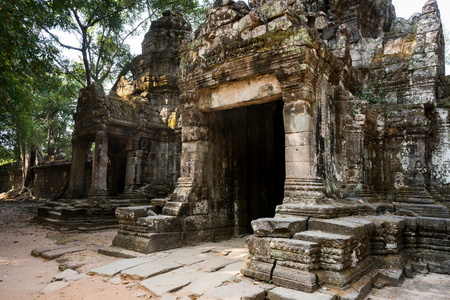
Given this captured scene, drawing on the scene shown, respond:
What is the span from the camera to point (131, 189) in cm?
1180

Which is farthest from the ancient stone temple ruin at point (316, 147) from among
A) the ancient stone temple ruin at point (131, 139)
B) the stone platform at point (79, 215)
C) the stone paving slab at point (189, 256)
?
the ancient stone temple ruin at point (131, 139)

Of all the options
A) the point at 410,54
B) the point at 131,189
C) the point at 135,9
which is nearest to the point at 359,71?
the point at 410,54

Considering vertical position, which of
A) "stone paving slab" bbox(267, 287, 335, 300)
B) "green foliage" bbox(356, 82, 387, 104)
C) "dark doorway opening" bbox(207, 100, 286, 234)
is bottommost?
"stone paving slab" bbox(267, 287, 335, 300)

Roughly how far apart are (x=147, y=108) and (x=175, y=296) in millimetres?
10360

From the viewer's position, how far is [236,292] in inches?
129

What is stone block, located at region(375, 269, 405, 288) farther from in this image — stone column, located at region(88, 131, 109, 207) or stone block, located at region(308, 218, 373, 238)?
stone column, located at region(88, 131, 109, 207)

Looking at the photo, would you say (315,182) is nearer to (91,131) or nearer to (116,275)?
(116,275)

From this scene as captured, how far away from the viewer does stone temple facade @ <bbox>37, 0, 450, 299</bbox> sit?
395cm

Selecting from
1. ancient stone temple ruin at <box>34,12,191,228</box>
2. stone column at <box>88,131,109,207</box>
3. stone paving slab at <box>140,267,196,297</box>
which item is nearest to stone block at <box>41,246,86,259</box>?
stone paving slab at <box>140,267,196,297</box>

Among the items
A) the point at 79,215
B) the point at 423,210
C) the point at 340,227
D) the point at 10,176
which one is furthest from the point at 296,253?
the point at 10,176

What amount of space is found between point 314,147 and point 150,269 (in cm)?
310

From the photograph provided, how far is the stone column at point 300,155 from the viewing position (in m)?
4.60

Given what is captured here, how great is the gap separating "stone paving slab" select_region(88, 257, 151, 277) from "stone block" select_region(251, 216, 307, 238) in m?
1.90

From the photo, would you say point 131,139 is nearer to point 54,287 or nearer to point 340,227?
point 54,287
